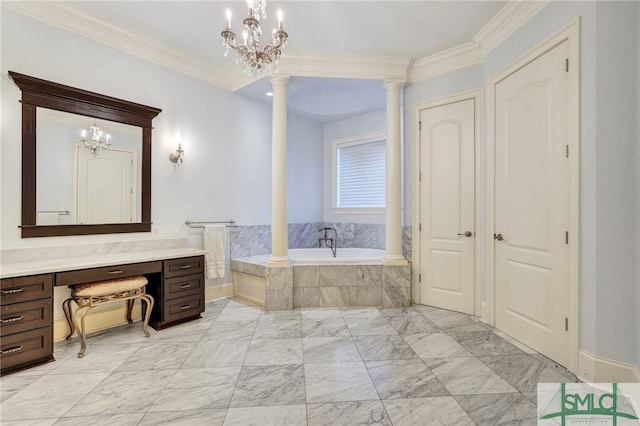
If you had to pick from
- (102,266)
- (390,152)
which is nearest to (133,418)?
(102,266)

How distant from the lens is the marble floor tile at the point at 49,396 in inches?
65.9

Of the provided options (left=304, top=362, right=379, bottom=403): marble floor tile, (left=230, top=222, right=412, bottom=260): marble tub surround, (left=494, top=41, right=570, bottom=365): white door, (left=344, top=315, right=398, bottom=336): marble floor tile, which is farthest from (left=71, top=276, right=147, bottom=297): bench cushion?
(left=494, top=41, right=570, bottom=365): white door

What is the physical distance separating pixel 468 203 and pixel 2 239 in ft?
14.1

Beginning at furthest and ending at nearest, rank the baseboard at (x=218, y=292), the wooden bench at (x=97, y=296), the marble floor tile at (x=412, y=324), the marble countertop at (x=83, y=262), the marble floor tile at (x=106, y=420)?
1. the baseboard at (x=218, y=292)
2. the marble floor tile at (x=412, y=324)
3. the wooden bench at (x=97, y=296)
4. the marble countertop at (x=83, y=262)
5. the marble floor tile at (x=106, y=420)

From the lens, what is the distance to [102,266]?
2.46 meters

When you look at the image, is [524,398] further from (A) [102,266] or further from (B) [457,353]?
(A) [102,266]

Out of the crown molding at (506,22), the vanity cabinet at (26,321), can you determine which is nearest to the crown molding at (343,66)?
the crown molding at (506,22)

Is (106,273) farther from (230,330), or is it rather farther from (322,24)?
(322,24)

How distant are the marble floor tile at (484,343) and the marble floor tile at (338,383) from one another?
103 centimetres

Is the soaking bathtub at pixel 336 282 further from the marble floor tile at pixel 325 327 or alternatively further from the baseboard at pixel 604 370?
the baseboard at pixel 604 370

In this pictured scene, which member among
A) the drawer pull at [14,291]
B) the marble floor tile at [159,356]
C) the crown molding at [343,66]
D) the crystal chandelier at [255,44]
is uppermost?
the crown molding at [343,66]

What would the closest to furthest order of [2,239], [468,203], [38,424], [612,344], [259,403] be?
[38,424] < [259,403] < [612,344] < [2,239] < [468,203]

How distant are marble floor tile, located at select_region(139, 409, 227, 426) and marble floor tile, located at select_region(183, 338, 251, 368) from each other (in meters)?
0.52

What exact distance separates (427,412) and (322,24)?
10.6ft
